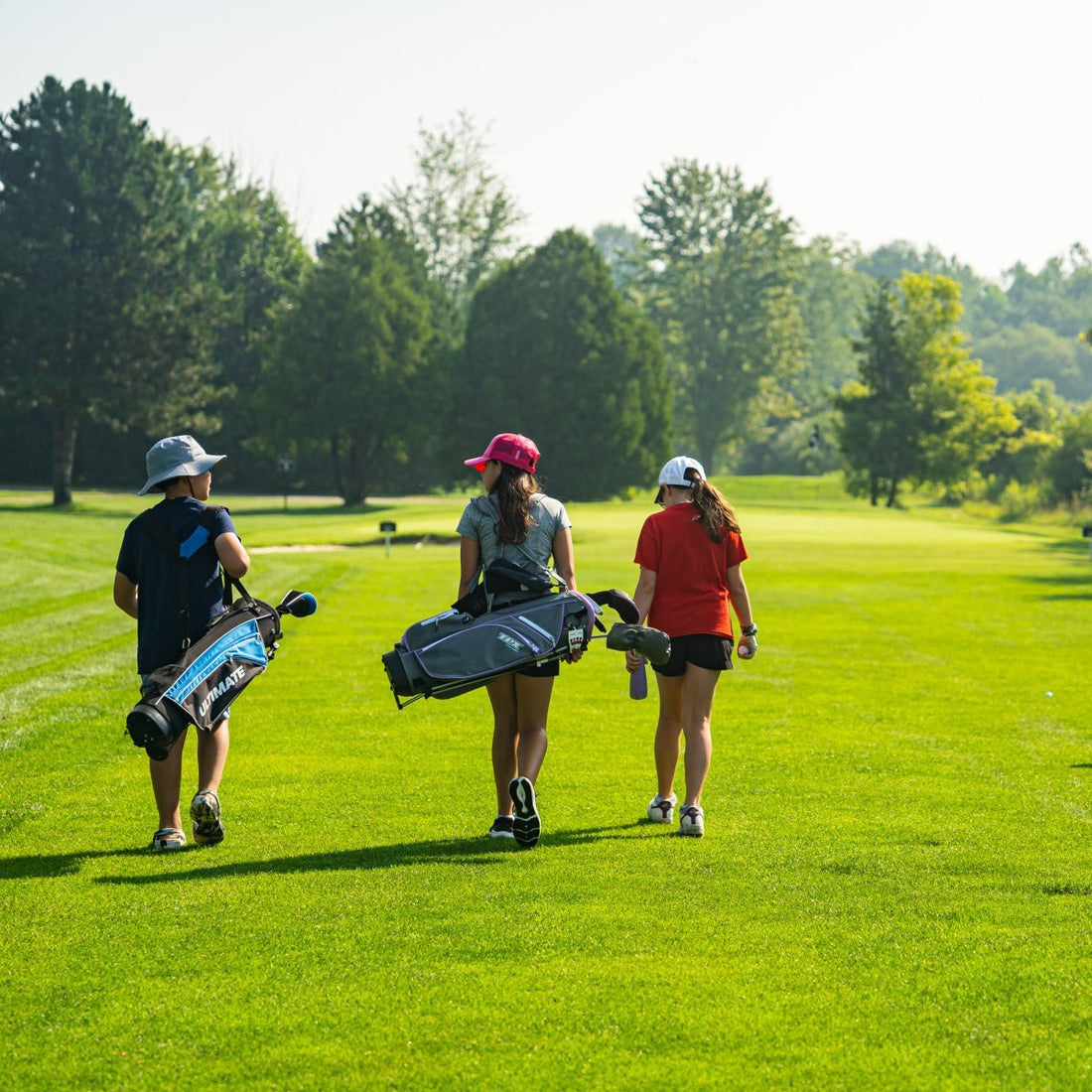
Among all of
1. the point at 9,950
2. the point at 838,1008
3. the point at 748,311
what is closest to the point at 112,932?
the point at 9,950

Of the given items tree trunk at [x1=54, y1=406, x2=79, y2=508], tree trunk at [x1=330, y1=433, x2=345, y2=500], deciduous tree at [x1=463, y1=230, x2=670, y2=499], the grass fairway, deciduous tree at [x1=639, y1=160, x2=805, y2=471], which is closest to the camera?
the grass fairway

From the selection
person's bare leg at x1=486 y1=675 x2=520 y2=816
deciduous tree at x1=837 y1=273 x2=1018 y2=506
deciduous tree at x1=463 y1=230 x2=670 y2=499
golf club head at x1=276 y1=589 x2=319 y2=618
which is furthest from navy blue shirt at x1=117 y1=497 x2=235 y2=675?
deciduous tree at x1=837 y1=273 x2=1018 y2=506

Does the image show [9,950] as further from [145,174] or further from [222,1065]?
[145,174]

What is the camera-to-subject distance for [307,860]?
725 centimetres

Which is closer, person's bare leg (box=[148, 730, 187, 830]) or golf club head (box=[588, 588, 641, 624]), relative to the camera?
golf club head (box=[588, 588, 641, 624])

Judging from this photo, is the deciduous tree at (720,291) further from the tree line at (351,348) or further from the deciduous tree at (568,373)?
the deciduous tree at (568,373)

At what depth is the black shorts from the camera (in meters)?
8.05

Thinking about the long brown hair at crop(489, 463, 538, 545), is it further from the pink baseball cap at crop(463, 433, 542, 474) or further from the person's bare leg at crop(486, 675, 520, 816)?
the person's bare leg at crop(486, 675, 520, 816)

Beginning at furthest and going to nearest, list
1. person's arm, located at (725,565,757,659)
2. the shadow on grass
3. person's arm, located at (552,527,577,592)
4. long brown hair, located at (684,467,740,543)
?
person's arm, located at (725,565,757,659) → long brown hair, located at (684,467,740,543) → person's arm, located at (552,527,577,592) → the shadow on grass

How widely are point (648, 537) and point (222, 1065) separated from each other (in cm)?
423

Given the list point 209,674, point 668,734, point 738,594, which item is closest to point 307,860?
point 209,674

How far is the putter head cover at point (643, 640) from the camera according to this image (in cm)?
707

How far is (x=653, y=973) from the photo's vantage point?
5.38 metres

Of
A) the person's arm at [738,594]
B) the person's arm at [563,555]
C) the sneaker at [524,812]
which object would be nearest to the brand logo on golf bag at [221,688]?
the sneaker at [524,812]
